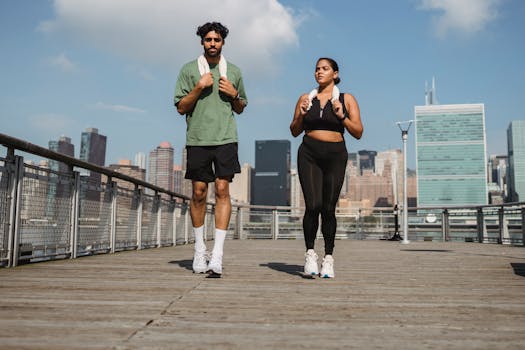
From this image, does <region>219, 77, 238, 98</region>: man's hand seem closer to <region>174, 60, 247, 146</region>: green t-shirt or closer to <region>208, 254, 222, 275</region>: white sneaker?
<region>174, 60, 247, 146</region>: green t-shirt

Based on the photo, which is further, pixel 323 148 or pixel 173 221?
pixel 173 221

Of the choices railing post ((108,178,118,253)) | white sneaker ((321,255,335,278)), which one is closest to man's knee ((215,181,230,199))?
white sneaker ((321,255,335,278))

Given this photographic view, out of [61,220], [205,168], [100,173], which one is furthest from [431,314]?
[100,173]

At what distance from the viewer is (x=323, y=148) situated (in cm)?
341

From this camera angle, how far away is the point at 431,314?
1919 mm

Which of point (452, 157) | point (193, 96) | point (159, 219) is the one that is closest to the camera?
point (193, 96)

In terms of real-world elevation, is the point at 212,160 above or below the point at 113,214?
above

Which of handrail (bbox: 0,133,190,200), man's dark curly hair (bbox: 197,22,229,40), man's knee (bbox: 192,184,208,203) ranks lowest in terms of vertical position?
man's knee (bbox: 192,184,208,203)

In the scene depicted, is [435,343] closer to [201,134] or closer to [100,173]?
[201,134]

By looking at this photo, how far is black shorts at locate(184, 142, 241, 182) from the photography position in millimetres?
3420

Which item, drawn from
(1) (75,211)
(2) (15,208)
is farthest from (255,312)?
(1) (75,211)

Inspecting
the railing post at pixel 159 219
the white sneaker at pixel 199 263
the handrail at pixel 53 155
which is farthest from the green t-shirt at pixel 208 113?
the railing post at pixel 159 219

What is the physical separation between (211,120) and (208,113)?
0.06m

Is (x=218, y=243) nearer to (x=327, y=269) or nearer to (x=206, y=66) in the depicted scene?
(x=327, y=269)
